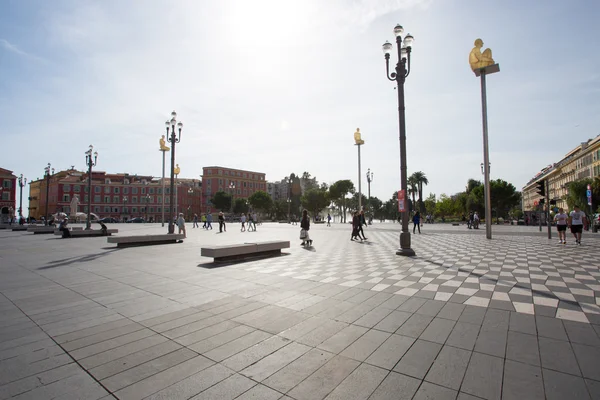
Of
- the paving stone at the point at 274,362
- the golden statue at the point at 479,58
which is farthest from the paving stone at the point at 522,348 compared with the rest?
the golden statue at the point at 479,58

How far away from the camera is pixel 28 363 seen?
114 inches

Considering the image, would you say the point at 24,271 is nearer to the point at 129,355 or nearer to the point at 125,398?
the point at 129,355

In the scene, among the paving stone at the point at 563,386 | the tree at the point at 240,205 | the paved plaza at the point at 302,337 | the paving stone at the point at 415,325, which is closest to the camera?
the paving stone at the point at 563,386

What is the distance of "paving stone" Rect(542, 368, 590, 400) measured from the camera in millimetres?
2295

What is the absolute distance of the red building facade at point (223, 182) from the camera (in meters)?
99.4

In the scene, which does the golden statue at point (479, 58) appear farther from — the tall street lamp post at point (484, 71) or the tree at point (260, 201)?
the tree at point (260, 201)

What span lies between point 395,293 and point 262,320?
8.47ft

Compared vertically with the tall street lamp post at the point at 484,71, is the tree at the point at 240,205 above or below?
below

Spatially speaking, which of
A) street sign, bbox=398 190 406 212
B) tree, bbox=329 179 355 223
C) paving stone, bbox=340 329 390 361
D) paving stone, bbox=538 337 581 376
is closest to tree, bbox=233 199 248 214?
tree, bbox=329 179 355 223

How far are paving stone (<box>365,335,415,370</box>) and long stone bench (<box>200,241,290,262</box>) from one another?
6.26m

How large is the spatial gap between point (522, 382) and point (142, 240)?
14.8m

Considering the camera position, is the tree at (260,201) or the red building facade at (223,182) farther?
the red building facade at (223,182)

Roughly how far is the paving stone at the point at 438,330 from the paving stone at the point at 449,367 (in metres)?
0.23

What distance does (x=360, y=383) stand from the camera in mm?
2527
